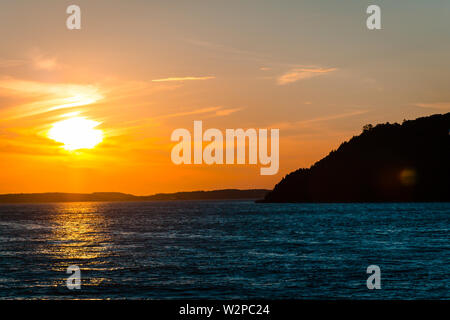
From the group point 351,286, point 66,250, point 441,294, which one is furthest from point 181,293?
point 66,250

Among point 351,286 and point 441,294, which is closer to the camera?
point 441,294

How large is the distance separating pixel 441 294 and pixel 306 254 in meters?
22.5

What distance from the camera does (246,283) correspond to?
3331 cm

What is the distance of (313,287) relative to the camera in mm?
31688

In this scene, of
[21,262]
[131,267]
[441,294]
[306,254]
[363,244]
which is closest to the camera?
[441,294]

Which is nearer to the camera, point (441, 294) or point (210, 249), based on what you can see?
point (441, 294)

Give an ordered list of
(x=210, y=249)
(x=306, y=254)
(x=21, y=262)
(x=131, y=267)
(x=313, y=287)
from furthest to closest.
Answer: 1. (x=210, y=249)
2. (x=306, y=254)
3. (x=21, y=262)
4. (x=131, y=267)
5. (x=313, y=287)

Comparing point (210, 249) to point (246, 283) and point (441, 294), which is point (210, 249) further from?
point (441, 294)

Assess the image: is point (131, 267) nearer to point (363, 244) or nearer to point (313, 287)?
point (313, 287)

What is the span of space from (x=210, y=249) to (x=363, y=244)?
1967 cm

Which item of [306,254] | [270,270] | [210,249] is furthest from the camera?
[210,249]
